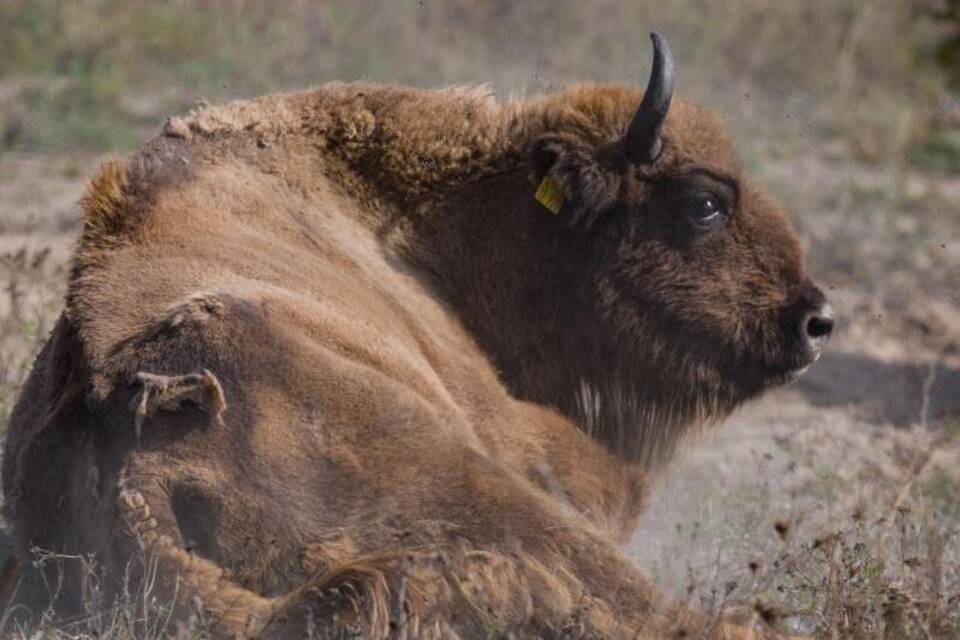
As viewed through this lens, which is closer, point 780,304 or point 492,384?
point 492,384

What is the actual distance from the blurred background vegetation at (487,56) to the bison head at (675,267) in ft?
19.1

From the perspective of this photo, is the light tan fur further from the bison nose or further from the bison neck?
the bison nose

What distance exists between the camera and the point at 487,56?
13547mm

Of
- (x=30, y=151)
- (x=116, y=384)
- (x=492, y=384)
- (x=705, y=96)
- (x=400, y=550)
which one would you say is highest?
(x=116, y=384)

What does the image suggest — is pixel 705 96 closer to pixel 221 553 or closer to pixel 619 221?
pixel 619 221

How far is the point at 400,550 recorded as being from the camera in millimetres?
3684

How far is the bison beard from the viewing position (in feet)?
12.4

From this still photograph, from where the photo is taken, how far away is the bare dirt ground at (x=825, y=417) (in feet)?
15.7

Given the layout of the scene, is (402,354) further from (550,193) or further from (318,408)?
(550,193)

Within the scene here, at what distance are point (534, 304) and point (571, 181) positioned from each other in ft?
1.44

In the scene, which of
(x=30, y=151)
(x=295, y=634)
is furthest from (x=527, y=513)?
(x=30, y=151)

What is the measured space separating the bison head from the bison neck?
→ 0.04ft

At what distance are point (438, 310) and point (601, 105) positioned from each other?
0.98 meters

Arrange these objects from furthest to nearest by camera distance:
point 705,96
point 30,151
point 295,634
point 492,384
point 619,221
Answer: point 705,96
point 30,151
point 619,221
point 492,384
point 295,634
